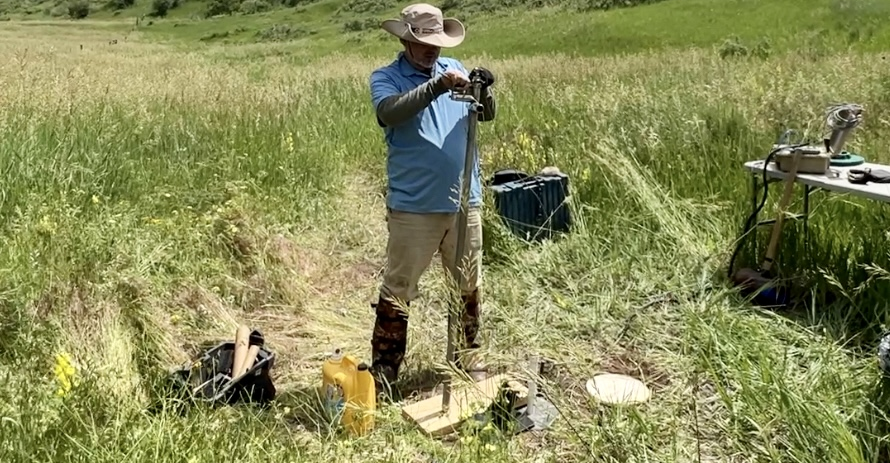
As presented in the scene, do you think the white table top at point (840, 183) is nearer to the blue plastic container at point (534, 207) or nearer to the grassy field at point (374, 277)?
the grassy field at point (374, 277)

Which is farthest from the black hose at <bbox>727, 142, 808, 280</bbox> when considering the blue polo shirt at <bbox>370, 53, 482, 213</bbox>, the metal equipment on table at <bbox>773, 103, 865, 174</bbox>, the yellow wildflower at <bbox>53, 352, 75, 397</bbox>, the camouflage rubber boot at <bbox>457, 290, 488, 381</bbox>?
the yellow wildflower at <bbox>53, 352, 75, 397</bbox>

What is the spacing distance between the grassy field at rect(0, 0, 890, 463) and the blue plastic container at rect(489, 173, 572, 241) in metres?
0.14

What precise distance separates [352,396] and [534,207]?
2311 mm

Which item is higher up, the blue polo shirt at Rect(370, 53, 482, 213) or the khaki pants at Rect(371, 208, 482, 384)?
the blue polo shirt at Rect(370, 53, 482, 213)

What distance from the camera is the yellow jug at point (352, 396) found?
2752mm

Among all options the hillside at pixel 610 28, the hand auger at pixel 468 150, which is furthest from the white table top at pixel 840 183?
the hillside at pixel 610 28

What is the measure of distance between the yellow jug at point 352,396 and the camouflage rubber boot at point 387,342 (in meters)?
0.30

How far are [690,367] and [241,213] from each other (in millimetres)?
2725

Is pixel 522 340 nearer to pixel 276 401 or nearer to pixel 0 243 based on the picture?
pixel 276 401

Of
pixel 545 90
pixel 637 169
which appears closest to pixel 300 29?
pixel 545 90

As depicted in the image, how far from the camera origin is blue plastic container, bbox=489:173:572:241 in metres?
4.69

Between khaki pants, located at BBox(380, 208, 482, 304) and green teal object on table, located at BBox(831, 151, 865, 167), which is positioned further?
green teal object on table, located at BBox(831, 151, 865, 167)

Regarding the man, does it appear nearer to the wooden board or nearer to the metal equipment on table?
the wooden board

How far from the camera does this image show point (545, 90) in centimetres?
869
